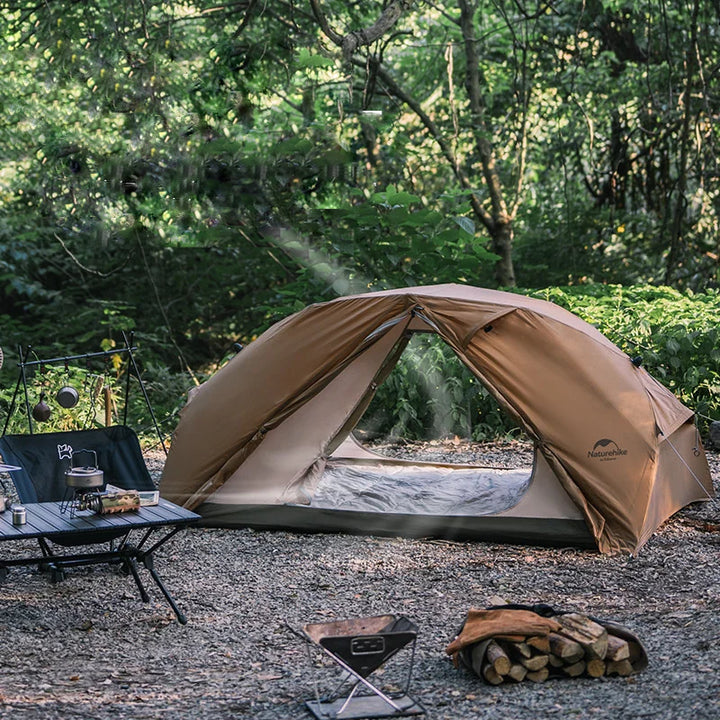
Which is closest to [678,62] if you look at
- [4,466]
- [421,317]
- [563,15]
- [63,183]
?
[563,15]

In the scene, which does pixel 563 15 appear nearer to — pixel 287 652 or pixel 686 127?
pixel 686 127

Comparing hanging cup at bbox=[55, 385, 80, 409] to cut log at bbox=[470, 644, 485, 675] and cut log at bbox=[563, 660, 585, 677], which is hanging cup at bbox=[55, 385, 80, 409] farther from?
cut log at bbox=[563, 660, 585, 677]

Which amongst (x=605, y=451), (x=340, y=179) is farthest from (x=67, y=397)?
(x=340, y=179)

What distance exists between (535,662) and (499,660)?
136mm

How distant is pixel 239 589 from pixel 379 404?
423cm

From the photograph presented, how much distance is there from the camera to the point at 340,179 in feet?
31.8

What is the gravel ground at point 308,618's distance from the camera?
3463mm

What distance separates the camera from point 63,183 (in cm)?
1057

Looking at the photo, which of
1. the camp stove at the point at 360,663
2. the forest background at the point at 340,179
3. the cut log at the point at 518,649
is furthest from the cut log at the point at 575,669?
the forest background at the point at 340,179

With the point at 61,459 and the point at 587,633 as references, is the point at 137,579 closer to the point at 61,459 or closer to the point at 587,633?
the point at 61,459

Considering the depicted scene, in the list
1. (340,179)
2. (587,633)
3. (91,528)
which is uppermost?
(340,179)

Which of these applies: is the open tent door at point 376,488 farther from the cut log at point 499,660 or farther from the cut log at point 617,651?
the cut log at point 499,660

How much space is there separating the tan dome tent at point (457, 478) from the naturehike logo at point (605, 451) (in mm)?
11

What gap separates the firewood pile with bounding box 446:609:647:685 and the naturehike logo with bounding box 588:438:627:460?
1.88 meters
